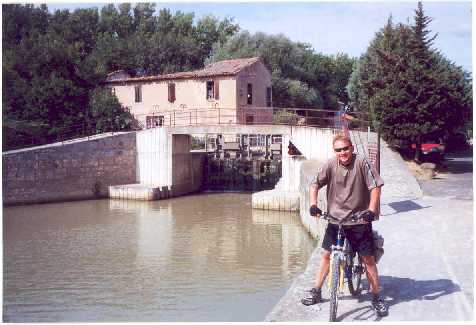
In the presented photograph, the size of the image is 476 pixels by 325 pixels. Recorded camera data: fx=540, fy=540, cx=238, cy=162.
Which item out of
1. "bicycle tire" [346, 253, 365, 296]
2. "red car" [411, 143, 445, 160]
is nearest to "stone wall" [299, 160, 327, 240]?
"red car" [411, 143, 445, 160]

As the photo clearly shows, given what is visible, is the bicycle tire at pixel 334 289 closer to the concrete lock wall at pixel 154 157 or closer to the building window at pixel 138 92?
the concrete lock wall at pixel 154 157

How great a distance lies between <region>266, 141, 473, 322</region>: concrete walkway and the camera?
629 centimetres

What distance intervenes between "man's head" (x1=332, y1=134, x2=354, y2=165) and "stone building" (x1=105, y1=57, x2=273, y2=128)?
2645 cm

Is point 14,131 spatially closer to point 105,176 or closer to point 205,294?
point 105,176

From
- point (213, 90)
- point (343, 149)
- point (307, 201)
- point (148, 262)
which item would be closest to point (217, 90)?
point (213, 90)

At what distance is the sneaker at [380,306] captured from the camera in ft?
20.1

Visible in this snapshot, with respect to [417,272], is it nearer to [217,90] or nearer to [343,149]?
[343,149]

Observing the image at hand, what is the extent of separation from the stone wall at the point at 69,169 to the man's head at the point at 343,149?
2179 cm

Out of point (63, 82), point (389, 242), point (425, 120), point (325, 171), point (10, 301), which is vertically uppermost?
point (63, 82)

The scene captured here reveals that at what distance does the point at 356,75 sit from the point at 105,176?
20.9 meters

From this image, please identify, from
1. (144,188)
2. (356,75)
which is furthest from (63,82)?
(356,75)

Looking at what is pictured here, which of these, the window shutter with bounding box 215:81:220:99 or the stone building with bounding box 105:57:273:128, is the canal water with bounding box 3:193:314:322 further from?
the window shutter with bounding box 215:81:220:99

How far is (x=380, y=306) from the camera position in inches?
243

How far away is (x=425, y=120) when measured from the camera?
22.1 meters
